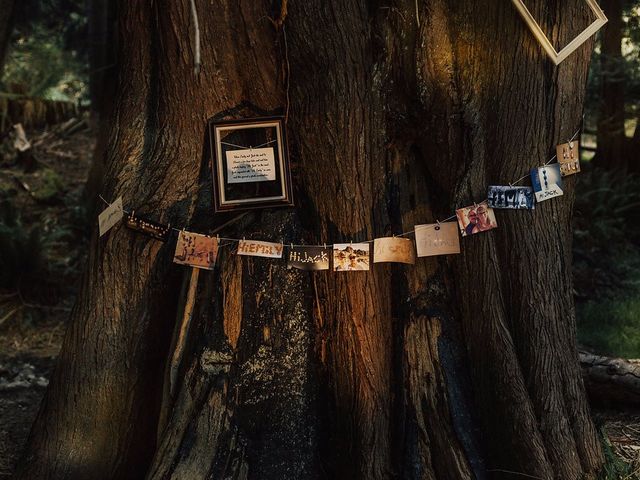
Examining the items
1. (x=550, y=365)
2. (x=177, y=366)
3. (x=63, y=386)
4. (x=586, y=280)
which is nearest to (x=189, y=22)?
(x=177, y=366)

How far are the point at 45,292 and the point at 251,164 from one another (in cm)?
473

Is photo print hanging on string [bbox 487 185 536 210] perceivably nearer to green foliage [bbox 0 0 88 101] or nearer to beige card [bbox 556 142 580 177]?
beige card [bbox 556 142 580 177]

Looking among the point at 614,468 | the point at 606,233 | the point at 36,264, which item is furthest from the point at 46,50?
the point at 614,468

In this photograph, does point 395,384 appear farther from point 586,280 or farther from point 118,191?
point 586,280

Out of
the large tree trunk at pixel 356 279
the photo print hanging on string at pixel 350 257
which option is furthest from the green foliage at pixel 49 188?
the photo print hanging on string at pixel 350 257

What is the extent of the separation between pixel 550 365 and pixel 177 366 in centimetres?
180

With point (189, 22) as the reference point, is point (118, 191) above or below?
below

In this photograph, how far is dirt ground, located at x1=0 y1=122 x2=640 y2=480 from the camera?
14.8 ft

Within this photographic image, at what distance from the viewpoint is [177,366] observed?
3.61 meters

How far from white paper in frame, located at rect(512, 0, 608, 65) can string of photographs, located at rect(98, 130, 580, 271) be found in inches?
17.8

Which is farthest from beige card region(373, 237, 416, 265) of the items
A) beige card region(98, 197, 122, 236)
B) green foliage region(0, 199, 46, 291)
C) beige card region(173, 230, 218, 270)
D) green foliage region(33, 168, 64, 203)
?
green foliage region(33, 168, 64, 203)

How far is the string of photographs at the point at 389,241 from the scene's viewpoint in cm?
359

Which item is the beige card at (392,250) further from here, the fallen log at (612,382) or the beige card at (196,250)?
the fallen log at (612,382)

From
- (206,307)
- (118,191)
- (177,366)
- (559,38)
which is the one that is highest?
(559,38)
